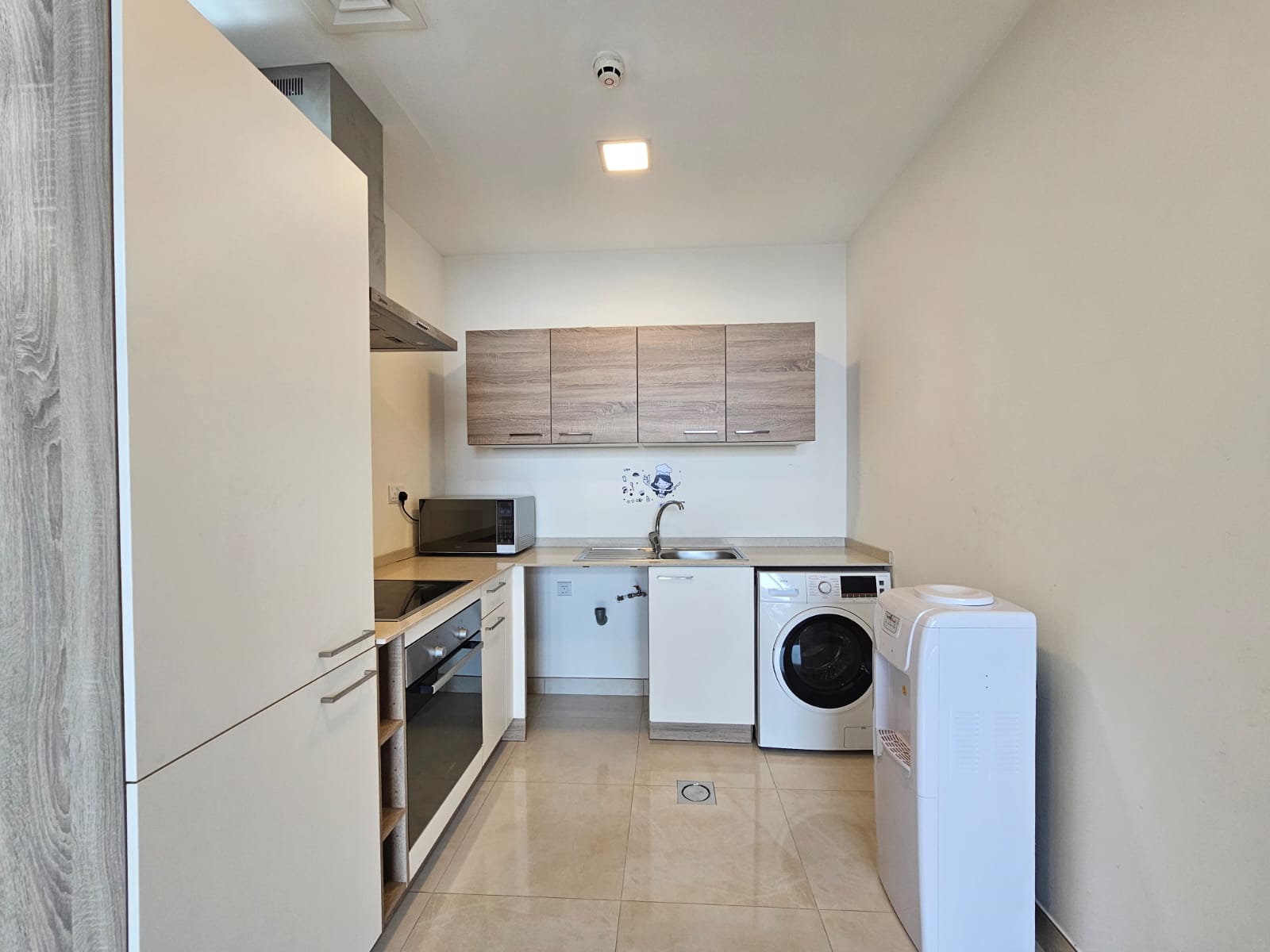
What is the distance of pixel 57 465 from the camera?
0.73 metres

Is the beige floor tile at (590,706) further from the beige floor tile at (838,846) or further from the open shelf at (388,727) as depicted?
the open shelf at (388,727)

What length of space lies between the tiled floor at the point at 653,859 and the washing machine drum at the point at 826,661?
11.9 inches

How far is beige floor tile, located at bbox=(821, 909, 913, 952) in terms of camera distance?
1479 millimetres

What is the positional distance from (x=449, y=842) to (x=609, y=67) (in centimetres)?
267

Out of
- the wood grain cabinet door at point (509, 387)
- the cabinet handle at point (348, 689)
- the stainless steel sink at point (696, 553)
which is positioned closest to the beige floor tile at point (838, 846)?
the stainless steel sink at point (696, 553)

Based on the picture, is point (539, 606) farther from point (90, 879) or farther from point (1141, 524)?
point (1141, 524)

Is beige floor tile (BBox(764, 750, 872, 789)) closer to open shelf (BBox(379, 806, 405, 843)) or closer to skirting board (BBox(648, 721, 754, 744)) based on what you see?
skirting board (BBox(648, 721, 754, 744))

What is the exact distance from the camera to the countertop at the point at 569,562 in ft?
7.37

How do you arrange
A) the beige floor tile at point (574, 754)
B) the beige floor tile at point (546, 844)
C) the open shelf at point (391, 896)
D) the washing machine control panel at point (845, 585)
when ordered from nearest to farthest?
the open shelf at point (391, 896)
the beige floor tile at point (546, 844)
the beige floor tile at point (574, 754)
the washing machine control panel at point (845, 585)

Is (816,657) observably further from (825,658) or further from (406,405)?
(406,405)

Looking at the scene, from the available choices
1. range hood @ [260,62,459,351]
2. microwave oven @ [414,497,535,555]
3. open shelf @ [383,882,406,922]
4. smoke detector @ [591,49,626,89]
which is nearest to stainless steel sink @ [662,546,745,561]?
microwave oven @ [414,497,535,555]

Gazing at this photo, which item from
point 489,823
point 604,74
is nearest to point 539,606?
point 489,823

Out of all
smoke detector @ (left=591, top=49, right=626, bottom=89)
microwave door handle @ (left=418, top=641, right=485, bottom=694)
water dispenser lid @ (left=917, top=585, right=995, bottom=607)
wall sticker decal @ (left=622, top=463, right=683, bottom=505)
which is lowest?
microwave door handle @ (left=418, top=641, right=485, bottom=694)

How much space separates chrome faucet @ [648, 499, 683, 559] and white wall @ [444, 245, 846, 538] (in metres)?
0.05
